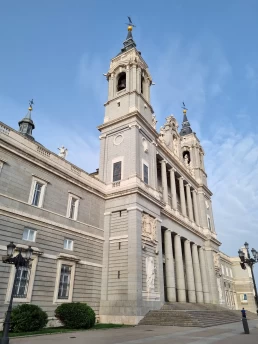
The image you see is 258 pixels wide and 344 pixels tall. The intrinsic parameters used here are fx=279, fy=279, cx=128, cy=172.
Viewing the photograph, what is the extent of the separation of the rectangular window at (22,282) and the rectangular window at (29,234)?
6.66ft

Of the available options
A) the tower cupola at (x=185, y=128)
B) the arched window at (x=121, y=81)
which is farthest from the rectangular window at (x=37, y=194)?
the tower cupola at (x=185, y=128)

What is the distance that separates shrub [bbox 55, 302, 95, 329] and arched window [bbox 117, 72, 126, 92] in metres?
27.3

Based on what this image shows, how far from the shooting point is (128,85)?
116 ft

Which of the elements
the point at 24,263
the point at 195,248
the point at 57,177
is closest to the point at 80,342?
the point at 24,263

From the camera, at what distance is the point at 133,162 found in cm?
2964

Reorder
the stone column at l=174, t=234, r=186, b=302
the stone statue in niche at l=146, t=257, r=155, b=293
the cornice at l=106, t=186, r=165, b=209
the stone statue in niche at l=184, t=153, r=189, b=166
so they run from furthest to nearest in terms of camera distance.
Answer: the stone statue in niche at l=184, t=153, r=189, b=166
the stone column at l=174, t=234, r=186, b=302
the cornice at l=106, t=186, r=165, b=209
the stone statue in niche at l=146, t=257, r=155, b=293

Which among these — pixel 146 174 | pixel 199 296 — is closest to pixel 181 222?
pixel 146 174

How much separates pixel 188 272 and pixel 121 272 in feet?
51.0

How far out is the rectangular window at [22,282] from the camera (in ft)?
59.9

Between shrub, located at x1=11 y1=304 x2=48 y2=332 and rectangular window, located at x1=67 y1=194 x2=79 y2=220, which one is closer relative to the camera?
shrub, located at x1=11 y1=304 x2=48 y2=332

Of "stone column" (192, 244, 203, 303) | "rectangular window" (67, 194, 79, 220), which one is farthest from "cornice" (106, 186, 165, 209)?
"stone column" (192, 244, 203, 303)

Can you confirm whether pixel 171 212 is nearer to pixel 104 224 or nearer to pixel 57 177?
pixel 104 224

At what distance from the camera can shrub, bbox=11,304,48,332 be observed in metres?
15.9

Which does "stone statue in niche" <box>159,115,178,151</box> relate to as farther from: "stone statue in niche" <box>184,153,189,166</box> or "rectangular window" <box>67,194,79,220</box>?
"rectangular window" <box>67,194,79,220</box>
